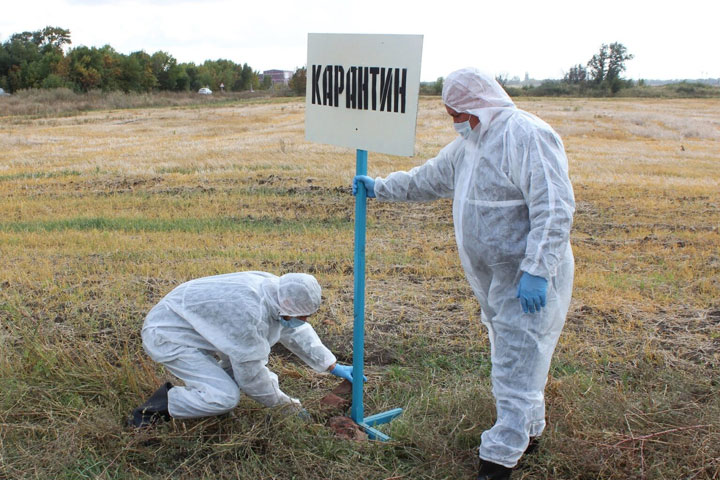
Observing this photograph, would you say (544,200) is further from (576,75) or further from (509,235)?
(576,75)

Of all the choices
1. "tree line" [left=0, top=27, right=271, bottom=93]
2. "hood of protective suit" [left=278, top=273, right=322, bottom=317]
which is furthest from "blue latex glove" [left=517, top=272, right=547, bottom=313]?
"tree line" [left=0, top=27, right=271, bottom=93]

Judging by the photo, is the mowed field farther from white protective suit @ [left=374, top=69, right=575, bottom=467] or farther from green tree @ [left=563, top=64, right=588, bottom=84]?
green tree @ [left=563, top=64, right=588, bottom=84]

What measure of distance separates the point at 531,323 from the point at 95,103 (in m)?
29.7

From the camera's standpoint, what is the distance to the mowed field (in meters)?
3.48

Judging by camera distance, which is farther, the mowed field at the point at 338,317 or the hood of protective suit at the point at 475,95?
the mowed field at the point at 338,317

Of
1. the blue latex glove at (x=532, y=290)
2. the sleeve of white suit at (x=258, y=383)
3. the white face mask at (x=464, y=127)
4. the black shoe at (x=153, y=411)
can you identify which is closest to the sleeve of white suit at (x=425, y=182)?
the white face mask at (x=464, y=127)

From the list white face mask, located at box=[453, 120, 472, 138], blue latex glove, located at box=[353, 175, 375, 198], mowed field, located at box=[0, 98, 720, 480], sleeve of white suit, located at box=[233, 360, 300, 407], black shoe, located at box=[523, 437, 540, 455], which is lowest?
mowed field, located at box=[0, 98, 720, 480]

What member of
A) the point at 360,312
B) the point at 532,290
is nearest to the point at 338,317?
the point at 360,312

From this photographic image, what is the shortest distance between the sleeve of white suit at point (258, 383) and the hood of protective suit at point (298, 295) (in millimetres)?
335

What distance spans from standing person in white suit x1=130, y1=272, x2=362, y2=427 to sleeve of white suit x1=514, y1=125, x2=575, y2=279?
3.79ft

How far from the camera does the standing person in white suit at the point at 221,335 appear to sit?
3.56m

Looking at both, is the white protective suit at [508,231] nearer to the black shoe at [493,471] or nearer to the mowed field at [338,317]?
the black shoe at [493,471]

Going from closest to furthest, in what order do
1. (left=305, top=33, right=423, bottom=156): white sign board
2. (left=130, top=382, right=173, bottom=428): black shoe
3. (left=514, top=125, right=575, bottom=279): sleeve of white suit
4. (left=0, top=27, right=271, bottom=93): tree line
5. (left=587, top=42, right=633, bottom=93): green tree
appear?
(left=514, top=125, right=575, bottom=279): sleeve of white suit, (left=305, top=33, right=423, bottom=156): white sign board, (left=130, top=382, right=173, bottom=428): black shoe, (left=587, top=42, right=633, bottom=93): green tree, (left=0, top=27, right=271, bottom=93): tree line

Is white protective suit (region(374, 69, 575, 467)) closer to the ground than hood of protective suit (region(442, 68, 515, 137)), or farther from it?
closer to the ground
